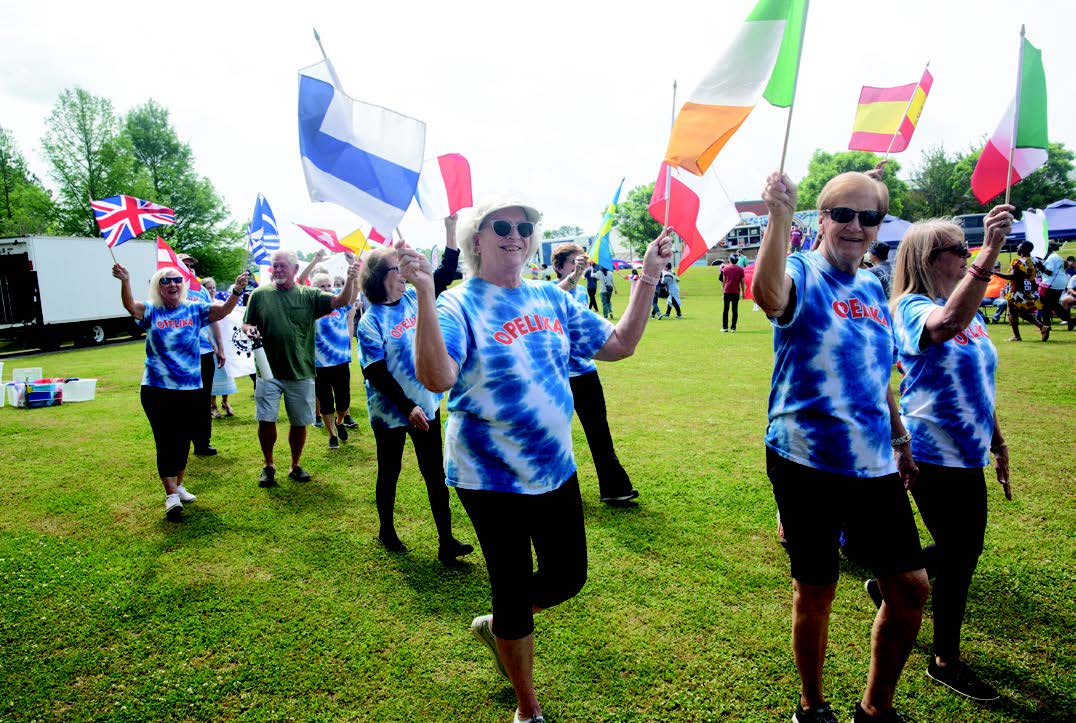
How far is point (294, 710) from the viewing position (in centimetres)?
285

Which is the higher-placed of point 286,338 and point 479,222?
point 479,222

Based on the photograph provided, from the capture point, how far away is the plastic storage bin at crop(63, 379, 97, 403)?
10.9 metres

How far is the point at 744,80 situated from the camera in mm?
2830

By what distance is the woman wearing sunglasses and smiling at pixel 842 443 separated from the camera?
2344mm

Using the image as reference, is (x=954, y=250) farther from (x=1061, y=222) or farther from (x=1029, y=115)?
(x=1061, y=222)

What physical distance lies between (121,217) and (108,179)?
134 ft

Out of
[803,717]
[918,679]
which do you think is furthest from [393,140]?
[918,679]

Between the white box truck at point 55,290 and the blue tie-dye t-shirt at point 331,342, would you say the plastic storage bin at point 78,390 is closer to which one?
the blue tie-dye t-shirt at point 331,342

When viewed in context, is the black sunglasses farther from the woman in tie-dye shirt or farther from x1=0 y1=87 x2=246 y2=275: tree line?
x1=0 y1=87 x2=246 y2=275: tree line

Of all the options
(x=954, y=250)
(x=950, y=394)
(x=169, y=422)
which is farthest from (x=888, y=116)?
(x=169, y=422)

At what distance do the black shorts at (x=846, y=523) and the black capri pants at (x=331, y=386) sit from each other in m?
5.92

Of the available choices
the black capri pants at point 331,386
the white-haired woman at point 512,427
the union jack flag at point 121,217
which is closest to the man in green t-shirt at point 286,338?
the black capri pants at point 331,386

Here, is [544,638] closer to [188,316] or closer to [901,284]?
[901,284]

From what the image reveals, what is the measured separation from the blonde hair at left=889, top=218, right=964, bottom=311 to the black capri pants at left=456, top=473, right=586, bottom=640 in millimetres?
1856
